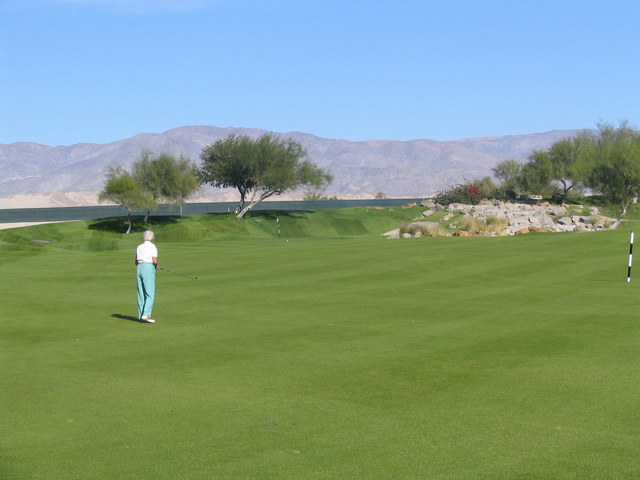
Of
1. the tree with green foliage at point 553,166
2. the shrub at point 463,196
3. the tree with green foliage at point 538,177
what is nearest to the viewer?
the shrub at point 463,196

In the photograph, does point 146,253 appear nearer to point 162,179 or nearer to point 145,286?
point 145,286

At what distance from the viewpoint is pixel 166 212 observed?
4136 inches

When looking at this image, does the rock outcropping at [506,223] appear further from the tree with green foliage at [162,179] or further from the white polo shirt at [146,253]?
the white polo shirt at [146,253]

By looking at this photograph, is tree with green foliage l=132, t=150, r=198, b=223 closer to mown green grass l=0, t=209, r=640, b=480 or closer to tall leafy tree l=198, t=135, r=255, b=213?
tall leafy tree l=198, t=135, r=255, b=213

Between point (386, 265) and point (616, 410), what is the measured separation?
1893 centimetres

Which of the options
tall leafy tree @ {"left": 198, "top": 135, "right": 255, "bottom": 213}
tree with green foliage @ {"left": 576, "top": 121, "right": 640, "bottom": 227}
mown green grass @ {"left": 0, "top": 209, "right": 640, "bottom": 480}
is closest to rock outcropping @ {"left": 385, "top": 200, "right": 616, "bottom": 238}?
tree with green foliage @ {"left": 576, "top": 121, "right": 640, "bottom": 227}

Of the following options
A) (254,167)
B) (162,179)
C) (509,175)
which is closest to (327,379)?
(162,179)

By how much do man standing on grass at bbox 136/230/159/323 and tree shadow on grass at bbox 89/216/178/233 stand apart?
4973cm

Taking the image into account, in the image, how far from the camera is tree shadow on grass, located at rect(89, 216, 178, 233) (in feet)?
213

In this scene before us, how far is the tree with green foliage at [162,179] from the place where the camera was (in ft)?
226

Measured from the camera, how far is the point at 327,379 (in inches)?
415

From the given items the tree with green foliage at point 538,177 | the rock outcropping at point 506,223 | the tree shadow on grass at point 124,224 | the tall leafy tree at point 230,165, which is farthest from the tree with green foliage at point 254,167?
the tree with green foliage at point 538,177

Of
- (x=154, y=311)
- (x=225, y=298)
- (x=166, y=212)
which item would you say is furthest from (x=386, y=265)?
(x=166, y=212)

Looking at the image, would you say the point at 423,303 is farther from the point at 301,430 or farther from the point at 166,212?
the point at 166,212
